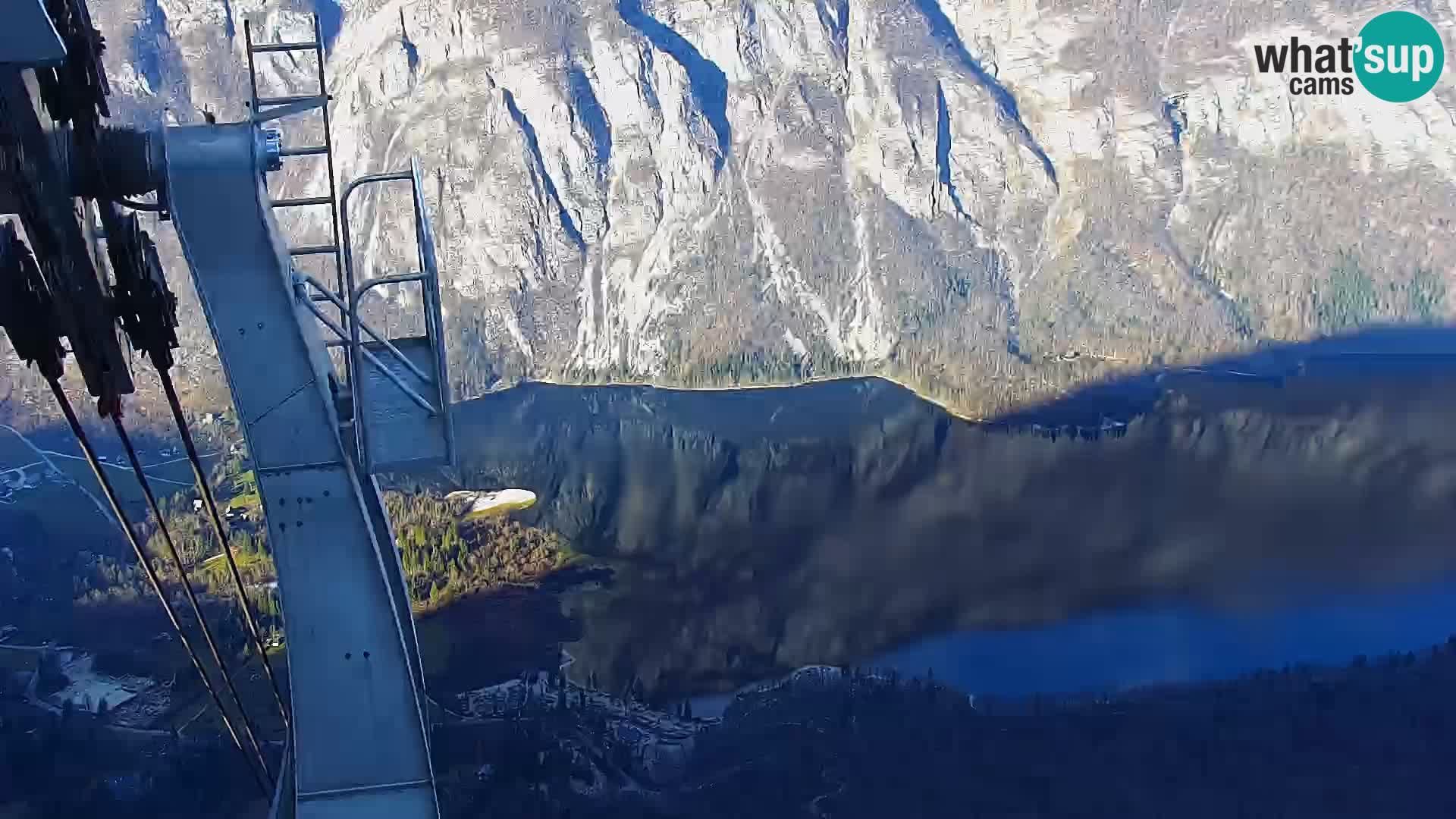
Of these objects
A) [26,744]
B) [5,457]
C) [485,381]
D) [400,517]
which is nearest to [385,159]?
[485,381]

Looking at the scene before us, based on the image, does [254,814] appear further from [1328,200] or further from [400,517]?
[1328,200]

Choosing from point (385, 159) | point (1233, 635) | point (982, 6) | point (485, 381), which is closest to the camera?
point (1233, 635)

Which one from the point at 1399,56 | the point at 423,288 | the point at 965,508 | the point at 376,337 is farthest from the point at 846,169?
the point at 423,288

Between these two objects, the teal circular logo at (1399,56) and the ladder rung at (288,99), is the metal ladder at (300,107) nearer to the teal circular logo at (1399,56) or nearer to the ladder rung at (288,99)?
the ladder rung at (288,99)

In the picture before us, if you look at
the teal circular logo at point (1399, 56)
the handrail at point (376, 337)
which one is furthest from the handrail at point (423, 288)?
the teal circular logo at point (1399, 56)

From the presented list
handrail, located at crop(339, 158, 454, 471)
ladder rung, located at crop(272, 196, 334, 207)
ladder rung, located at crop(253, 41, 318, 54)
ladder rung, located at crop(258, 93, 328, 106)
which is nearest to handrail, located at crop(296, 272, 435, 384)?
handrail, located at crop(339, 158, 454, 471)

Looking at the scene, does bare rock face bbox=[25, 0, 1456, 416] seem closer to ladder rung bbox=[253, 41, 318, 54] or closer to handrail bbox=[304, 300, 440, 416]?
handrail bbox=[304, 300, 440, 416]

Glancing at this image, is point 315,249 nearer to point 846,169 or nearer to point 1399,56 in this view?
point 846,169
